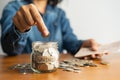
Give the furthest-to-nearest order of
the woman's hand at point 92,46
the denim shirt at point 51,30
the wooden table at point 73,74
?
the denim shirt at point 51,30 → the woman's hand at point 92,46 → the wooden table at point 73,74

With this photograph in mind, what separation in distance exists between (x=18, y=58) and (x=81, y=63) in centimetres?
27

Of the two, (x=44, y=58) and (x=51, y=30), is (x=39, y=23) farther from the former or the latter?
(x=51, y=30)

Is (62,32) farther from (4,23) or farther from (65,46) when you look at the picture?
(4,23)

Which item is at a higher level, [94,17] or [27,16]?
[94,17]

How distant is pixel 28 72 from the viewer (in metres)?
0.74

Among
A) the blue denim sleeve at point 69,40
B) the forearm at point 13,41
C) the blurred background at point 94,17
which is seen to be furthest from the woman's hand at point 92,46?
the blurred background at point 94,17

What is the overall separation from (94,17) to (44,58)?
1018 millimetres

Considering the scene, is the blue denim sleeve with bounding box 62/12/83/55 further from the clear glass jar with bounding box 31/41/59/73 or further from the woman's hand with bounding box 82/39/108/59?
the clear glass jar with bounding box 31/41/59/73

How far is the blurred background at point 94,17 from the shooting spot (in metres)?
1.65

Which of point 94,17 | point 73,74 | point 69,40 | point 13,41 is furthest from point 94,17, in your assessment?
point 73,74

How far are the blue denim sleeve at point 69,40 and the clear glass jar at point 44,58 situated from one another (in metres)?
0.51

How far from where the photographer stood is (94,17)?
1.67m

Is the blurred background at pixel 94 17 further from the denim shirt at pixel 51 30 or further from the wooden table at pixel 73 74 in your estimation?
the wooden table at pixel 73 74

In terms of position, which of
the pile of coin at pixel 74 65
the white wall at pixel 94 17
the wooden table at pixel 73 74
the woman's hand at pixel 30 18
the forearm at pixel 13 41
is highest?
the white wall at pixel 94 17
